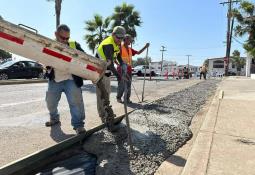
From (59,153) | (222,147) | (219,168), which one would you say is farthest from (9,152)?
(222,147)

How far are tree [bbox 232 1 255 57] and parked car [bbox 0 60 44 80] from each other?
52.8ft

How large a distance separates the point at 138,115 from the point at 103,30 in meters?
28.5

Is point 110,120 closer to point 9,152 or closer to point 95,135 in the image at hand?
point 95,135

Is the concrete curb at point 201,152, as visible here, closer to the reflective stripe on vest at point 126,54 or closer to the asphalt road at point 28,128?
the asphalt road at point 28,128

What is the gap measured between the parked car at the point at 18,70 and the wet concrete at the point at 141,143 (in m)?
15.4

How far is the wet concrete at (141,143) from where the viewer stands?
164 inches

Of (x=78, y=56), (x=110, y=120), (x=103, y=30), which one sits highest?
(x=103, y=30)

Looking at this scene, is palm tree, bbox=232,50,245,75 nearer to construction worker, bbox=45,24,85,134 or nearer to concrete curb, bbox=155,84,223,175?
concrete curb, bbox=155,84,223,175

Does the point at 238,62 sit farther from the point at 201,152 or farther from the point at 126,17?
the point at 201,152

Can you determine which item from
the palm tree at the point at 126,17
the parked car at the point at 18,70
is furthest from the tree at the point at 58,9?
the palm tree at the point at 126,17

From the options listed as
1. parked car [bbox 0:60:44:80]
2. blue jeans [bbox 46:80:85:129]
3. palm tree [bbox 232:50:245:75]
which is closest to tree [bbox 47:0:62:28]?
parked car [bbox 0:60:44:80]

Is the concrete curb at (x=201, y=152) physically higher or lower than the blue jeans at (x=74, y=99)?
lower

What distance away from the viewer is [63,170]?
3.96 meters

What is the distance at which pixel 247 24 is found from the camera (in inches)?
1151
